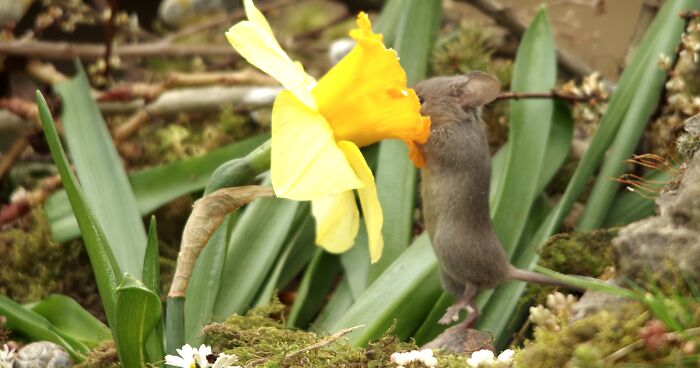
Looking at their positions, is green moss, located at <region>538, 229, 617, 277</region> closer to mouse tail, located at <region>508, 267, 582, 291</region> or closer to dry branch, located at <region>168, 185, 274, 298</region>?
mouse tail, located at <region>508, 267, 582, 291</region>

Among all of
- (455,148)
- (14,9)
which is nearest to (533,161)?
Answer: (455,148)

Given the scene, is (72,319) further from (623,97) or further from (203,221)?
(623,97)

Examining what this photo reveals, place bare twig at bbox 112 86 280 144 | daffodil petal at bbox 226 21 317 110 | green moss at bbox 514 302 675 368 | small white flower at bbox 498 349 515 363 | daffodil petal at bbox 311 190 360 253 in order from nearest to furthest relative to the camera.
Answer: green moss at bbox 514 302 675 368 → small white flower at bbox 498 349 515 363 → daffodil petal at bbox 226 21 317 110 → daffodil petal at bbox 311 190 360 253 → bare twig at bbox 112 86 280 144

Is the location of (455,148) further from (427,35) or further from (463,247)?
(427,35)

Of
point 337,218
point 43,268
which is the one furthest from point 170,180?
point 337,218

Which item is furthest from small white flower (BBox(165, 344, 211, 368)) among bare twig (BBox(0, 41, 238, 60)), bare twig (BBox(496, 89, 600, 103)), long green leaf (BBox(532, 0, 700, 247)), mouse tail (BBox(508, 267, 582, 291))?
bare twig (BBox(0, 41, 238, 60))
